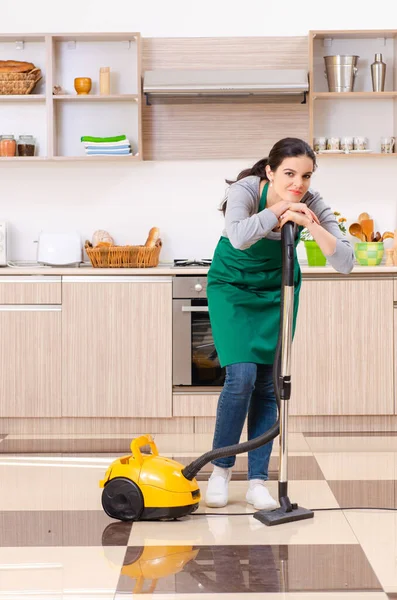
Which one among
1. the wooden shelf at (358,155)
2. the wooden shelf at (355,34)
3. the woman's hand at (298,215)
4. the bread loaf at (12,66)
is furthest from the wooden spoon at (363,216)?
the woman's hand at (298,215)

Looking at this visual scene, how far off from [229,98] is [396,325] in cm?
149

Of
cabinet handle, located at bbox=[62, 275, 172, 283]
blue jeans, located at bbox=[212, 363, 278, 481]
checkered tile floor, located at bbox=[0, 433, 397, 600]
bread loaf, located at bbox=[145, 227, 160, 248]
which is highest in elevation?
bread loaf, located at bbox=[145, 227, 160, 248]

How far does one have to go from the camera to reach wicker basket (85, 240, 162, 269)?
4.28m

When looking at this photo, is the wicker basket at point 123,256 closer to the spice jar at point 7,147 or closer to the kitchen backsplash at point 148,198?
the kitchen backsplash at point 148,198

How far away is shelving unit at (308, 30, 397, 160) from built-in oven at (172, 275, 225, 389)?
3.71 feet

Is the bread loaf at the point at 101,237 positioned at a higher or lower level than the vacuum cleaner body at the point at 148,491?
higher

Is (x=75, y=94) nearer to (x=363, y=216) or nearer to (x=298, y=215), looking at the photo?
(x=363, y=216)

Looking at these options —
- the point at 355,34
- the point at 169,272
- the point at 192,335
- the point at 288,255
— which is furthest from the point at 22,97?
the point at 288,255

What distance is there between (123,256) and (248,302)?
1666 mm

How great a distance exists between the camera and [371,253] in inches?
170

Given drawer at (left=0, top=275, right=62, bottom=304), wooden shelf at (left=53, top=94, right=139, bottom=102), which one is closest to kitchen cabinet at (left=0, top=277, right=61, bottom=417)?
drawer at (left=0, top=275, right=62, bottom=304)

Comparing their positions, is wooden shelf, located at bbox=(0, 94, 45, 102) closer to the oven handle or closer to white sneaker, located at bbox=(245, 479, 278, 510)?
the oven handle

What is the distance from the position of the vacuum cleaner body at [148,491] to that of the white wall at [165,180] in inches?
88.9

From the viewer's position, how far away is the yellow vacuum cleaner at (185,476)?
2.50 metres
